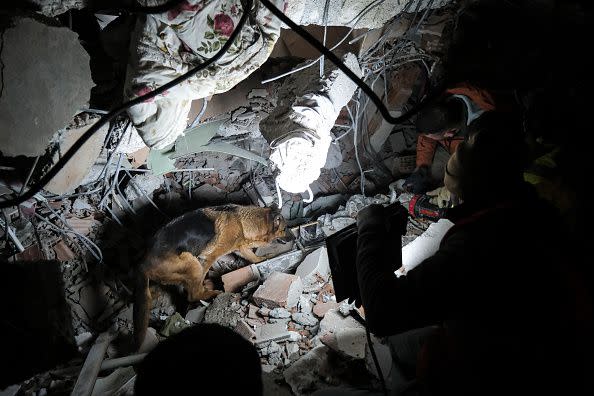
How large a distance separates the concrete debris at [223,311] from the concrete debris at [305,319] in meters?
0.87

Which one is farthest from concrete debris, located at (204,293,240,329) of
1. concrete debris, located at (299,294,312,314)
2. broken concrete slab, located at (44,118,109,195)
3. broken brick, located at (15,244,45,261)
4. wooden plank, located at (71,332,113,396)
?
broken concrete slab, located at (44,118,109,195)

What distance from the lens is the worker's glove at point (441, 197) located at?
505 cm

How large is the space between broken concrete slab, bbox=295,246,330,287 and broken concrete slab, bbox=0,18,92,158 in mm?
3707

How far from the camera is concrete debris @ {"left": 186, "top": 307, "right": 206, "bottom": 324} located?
4.84 metres

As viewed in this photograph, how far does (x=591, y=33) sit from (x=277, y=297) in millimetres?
4606

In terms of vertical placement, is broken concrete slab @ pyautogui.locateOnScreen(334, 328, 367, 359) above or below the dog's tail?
below

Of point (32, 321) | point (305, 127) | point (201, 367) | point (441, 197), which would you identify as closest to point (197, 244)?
point (305, 127)

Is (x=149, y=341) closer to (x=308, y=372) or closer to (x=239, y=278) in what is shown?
(x=239, y=278)

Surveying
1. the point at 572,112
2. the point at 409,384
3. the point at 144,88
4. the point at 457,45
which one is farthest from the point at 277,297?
the point at 572,112

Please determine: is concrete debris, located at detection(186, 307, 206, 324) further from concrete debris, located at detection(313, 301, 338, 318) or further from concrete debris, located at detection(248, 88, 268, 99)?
concrete debris, located at detection(248, 88, 268, 99)

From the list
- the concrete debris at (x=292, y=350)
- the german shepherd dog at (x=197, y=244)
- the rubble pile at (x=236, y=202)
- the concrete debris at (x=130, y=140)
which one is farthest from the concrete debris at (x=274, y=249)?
the concrete debris at (x=130, y=140)

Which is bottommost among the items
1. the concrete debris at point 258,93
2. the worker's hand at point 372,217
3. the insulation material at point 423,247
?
the insulation material at point 423,247

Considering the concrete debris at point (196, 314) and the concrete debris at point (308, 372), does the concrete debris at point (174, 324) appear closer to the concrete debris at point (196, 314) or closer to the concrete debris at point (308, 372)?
the concrete debris at point (196, 314)

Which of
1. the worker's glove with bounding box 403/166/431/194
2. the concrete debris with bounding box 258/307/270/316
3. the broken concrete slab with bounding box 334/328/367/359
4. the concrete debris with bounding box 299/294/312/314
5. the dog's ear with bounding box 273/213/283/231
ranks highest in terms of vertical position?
the dog's ear with bounding box 273/213/283/231
